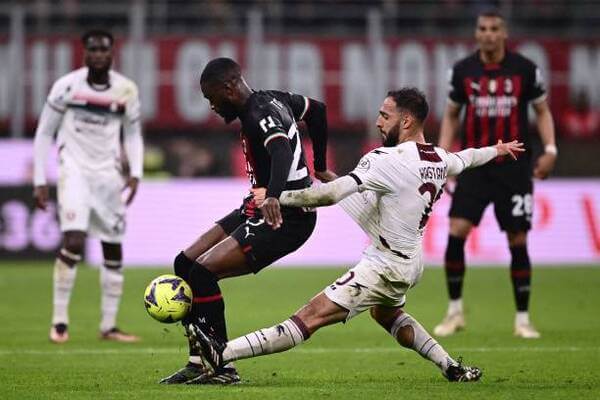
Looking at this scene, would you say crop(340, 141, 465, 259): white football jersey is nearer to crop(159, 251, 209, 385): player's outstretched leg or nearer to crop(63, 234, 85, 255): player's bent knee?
crop(159, 251, 209, 385): player's outstretched leg

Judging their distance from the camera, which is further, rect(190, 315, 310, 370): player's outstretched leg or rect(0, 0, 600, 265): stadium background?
rect(0, 0, 600, 265): stadium background

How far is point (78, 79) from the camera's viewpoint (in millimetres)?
10961

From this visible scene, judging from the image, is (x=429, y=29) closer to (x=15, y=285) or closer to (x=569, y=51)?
(x=569, y=51)

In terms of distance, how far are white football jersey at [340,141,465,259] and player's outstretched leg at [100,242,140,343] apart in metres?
3.60

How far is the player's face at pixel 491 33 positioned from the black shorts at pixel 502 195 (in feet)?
3.27

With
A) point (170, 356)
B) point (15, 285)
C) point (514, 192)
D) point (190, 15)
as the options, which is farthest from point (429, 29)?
point (170, 356)

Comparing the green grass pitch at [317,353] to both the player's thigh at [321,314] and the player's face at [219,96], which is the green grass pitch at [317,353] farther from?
the player's face at [219,96]

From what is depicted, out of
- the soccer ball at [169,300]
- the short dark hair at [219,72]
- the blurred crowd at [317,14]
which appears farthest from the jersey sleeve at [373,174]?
the blurred crowd at [317,14]

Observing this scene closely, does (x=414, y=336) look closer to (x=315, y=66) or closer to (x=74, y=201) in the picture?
(x=74, y=201)

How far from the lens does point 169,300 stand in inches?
300

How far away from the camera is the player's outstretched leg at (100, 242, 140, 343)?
35.7 feet

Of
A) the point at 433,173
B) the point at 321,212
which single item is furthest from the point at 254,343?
the point at 321,212

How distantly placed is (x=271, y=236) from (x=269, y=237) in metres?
0.02

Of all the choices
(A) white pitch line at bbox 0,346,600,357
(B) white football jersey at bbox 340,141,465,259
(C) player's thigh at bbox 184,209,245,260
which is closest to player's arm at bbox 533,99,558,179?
(A) white pitch line at bbox 0,346,600,357
